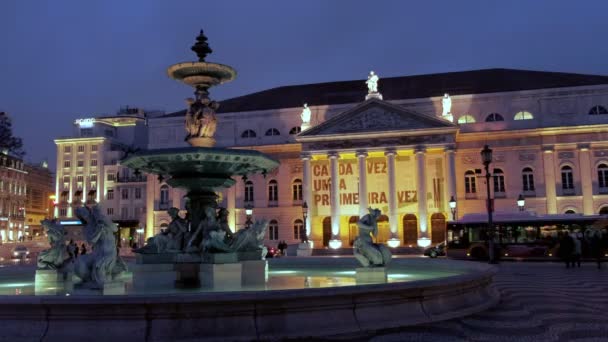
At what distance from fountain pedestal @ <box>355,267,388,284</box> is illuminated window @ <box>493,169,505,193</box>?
40.1 metres

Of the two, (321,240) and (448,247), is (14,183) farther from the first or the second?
(448,247)

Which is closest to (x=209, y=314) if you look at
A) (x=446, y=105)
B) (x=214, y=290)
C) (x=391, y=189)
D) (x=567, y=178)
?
(x=214, y=290)

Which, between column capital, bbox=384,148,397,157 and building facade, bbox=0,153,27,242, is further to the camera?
building facade, bbox=0,153,27,242

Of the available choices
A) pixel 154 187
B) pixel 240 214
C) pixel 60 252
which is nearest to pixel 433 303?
pixel 60 252

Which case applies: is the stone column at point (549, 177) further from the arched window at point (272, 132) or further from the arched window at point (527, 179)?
the arched window at point (272, 132)

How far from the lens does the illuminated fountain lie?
675 cm

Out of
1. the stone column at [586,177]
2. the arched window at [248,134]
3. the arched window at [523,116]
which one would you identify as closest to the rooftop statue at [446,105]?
the arched window at [523,116]

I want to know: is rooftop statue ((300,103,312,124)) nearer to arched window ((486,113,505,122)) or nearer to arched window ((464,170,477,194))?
arched window ((464,170,477,194))

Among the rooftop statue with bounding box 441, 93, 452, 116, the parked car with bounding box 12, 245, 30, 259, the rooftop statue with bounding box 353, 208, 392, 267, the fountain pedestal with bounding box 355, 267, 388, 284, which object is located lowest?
the parked car with bounding box 12, 245, 30, 259

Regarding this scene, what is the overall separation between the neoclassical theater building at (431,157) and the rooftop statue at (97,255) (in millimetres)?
37377

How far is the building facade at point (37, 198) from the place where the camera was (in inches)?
3713

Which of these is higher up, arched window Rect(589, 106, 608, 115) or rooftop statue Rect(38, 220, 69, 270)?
arched window Rect(589, 106, 608, 115)

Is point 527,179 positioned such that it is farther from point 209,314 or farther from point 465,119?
point 209,314

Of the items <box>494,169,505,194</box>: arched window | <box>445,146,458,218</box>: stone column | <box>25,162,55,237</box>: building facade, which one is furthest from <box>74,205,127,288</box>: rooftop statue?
<box>25,162,55,237</box>: building facade
